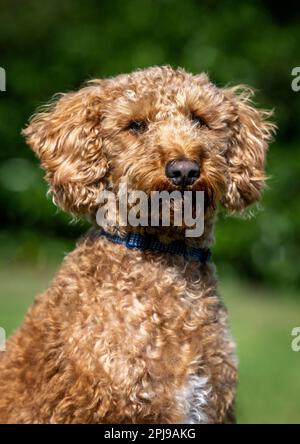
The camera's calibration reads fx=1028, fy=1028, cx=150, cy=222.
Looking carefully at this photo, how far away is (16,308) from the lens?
9.21m

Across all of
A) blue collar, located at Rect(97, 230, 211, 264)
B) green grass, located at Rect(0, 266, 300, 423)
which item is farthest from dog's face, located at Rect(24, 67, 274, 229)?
green grass, located at Rect(0, 266, 300, 423)

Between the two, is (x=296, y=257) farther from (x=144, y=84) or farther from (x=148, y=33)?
(x=144, y=84)

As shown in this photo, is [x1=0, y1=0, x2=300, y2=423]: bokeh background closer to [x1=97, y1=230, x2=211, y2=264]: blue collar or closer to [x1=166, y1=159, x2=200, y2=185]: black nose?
[x1=97, y1=230, x2=211, y2=264]: blue collar

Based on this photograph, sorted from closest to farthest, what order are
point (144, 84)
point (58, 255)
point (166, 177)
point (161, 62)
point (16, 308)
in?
point (166, 177) → point (144, 84) → point (16, 308) → point (161, 62) → point (58, 255)

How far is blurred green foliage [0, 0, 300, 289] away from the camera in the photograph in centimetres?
1062

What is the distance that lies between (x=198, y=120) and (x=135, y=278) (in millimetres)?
742

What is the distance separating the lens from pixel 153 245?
423 cm

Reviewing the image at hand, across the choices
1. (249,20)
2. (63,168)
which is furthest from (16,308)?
(63,168)

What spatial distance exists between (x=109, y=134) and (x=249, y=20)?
6.79 meters

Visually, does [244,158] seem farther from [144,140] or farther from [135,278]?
[135,278]

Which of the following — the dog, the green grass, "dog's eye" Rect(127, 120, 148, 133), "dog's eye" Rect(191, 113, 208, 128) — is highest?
"dog's eye" Rect(191, 113, 208, 128)

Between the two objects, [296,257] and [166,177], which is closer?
[166,177]

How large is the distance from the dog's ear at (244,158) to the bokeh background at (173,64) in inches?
218

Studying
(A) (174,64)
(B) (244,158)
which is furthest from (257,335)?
(B) (244,158)
